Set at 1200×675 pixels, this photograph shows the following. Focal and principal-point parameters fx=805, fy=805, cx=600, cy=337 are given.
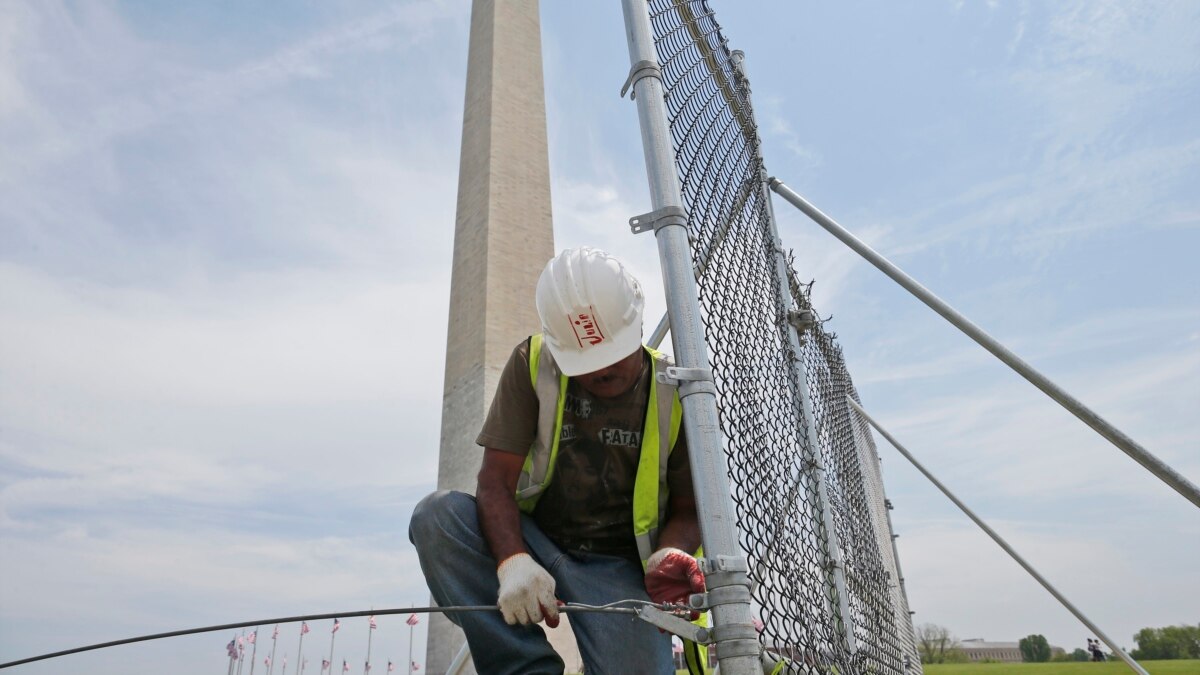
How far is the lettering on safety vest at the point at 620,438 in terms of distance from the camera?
181 centimetres

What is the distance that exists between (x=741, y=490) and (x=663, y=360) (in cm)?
36

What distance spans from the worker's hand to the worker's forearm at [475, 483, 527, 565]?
29 cm

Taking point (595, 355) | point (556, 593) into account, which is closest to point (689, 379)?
point (595, 355)

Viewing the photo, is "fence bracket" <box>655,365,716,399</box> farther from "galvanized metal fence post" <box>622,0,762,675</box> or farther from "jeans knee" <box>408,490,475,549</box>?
"jeans knee" <box>408,490,475,549</box>

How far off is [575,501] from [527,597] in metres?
0.30

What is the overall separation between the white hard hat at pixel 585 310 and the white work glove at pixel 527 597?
420 millimetres

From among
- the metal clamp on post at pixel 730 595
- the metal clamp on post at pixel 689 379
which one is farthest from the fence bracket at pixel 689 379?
the metal clamp on post at pixel 730 595

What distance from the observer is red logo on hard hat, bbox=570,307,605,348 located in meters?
1.68

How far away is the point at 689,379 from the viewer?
4.68 feet

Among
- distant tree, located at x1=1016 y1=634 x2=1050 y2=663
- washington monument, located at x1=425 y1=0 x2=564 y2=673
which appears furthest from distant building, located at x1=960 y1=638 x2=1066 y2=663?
washington monument, located at x1=425 y1=0 x2=564 y2=673

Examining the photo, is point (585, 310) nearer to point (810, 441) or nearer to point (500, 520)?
point (500, 520)

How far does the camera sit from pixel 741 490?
1.74 meters

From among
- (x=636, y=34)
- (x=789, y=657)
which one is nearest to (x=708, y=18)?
(x=636, y=34)

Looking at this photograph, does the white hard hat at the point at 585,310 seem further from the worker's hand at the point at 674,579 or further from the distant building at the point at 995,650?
the distant building at the point at 995,650
